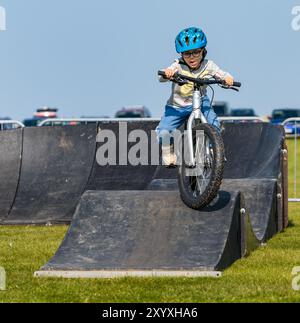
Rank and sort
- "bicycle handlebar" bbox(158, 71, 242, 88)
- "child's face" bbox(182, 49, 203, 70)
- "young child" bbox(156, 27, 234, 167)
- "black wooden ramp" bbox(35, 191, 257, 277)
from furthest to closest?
"child's face" bbox(182, 49, 203, 70) → "young child" bbox(156, 27, 234, 167) → "bicycle handlebar" bbox(158, 71, 242, 88) → "black wooden ramp" bbox(35, 191, 257, 277)

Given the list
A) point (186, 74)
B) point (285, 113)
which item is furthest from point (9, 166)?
point (285, 113)

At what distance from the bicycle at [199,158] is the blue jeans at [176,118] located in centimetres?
21

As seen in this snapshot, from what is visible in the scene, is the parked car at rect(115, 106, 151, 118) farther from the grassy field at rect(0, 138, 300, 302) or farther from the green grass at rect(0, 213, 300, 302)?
the green grass at rect(0, 213, 300, 302)

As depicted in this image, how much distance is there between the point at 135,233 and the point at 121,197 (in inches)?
26.7

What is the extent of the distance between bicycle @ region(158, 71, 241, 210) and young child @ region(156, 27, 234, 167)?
18 centimetres

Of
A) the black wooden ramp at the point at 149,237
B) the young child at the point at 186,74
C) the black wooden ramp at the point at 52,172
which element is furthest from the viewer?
the black wooden ramp at the point at 52,172

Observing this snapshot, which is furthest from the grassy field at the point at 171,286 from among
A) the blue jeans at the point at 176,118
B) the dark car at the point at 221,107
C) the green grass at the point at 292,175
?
the dark car at the point at 221,107

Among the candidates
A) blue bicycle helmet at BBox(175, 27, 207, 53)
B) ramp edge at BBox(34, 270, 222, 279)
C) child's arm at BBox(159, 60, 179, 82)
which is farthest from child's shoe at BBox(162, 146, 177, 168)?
ramp edge at BBox(34, 270, 222, 279)

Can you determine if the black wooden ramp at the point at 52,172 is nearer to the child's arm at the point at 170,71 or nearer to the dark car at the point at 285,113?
the child's arm at the point at 170,71

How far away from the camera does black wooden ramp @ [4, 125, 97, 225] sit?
591 inches

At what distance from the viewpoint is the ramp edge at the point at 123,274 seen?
381 inches
